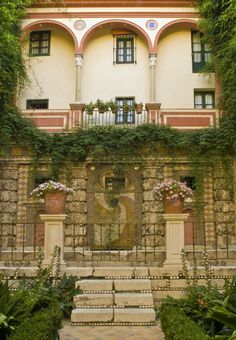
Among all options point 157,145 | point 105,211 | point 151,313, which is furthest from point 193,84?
point 151,313

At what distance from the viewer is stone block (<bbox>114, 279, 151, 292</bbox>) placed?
951cm

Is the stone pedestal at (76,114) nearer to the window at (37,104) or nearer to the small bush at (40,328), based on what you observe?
the window at (37,104)

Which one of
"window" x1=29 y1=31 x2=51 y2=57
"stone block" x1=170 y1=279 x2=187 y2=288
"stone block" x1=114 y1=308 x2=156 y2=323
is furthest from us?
"window" x1=29 y1=31 x2=51 y2=57

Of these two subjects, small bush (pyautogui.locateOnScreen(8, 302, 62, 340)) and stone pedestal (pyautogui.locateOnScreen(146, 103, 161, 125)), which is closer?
small bush (pyautogui.locateOnScreen(8, 302, 62, 340))

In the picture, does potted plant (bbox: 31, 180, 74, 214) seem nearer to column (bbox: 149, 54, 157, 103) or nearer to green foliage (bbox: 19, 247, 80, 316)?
green foliage (bbox: 19, 247, 80, 316)

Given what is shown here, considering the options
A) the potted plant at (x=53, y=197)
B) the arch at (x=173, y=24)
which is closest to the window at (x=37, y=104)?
the arch at (x=173, y=24)

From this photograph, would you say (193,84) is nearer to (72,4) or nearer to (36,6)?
(72,4)

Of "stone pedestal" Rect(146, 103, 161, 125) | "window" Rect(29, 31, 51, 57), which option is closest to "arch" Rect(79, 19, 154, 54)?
"window" Rect(29, 31, 51, 57)

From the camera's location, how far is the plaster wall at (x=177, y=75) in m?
19.3

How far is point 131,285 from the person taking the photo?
376 inches

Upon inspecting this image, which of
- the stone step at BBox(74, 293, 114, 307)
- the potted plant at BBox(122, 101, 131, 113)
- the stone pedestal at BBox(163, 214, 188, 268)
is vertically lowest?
the stone step at BBox(74, 293, 114, 307)

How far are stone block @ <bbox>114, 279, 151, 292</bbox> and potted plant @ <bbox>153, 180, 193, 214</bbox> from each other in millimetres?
1989

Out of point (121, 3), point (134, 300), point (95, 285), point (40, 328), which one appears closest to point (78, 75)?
point (121, 3)

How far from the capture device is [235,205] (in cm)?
1708
